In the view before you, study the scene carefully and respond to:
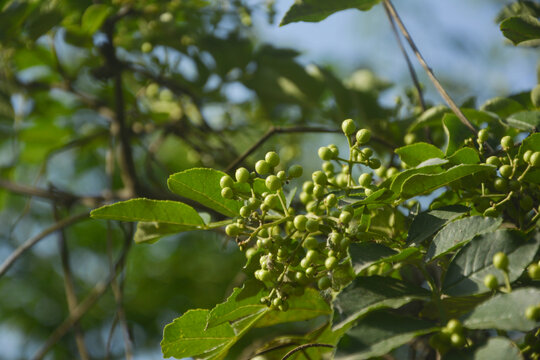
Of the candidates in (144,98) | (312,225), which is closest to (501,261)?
(312,225)

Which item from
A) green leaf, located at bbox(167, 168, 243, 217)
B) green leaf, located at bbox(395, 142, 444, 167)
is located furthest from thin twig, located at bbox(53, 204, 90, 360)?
green leaf, located at bbox(395, 142, 444, 167)

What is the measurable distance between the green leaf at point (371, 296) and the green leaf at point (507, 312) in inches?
3.0

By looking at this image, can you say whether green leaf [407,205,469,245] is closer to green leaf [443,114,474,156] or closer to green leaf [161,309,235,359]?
green leaf [443,114,474,156]

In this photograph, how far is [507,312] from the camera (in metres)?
0.56

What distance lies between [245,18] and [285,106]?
0.34m

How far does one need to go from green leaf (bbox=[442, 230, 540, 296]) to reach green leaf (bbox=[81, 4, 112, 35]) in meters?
1.30

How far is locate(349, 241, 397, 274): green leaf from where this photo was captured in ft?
2.12

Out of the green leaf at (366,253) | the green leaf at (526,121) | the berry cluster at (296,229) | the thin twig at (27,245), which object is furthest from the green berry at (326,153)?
the thin twig at (27,245)

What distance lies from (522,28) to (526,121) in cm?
15

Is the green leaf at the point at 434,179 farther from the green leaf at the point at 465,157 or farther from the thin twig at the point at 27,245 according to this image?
the thin twig at the point at 27,245

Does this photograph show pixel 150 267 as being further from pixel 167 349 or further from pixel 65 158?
pixel 167 349

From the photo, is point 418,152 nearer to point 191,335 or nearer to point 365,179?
point 365,179

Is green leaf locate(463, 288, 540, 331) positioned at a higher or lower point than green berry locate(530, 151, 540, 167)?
lower

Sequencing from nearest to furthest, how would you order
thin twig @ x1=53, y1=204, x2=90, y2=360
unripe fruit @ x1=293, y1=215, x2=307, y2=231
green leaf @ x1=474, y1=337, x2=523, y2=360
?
green leaf @ x1=474, y1=337, x2=523, y2=360, unripe fruit @ x1=293, y1=215, x2=307, y2=231, thin twig @ x1=53, y1=204, x2=90, y2=360
